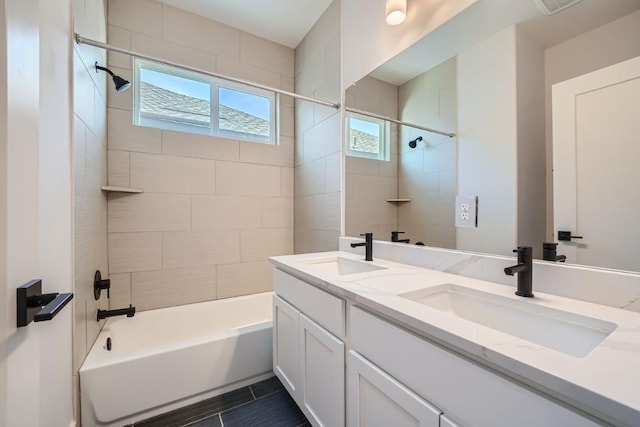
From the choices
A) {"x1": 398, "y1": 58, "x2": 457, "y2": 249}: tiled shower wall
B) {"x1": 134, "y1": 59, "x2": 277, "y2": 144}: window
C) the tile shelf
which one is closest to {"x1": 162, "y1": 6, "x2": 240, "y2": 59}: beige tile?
{"x1": 134, "y1": 59, "x2": 277, "y2": 144}: window

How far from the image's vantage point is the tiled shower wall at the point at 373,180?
5.35ft

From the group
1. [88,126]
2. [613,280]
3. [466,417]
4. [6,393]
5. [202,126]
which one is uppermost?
[202,126]

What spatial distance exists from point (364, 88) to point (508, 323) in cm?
162

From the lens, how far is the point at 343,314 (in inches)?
39.8

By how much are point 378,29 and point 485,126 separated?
3.44ft

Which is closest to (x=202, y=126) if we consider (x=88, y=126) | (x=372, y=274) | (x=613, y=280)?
(x=88, y=126)

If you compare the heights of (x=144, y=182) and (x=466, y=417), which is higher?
(x=144, y=182)

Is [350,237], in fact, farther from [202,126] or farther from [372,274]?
[202,126]

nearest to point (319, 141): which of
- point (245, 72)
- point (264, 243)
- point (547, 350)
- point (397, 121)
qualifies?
point (397, 121)

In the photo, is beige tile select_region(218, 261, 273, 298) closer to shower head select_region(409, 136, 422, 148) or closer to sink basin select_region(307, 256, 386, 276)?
sink basin select_region(307, 256, 386, 276)

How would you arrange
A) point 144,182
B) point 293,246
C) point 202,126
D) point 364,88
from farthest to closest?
1. point 293,246
2. point 202,126
3. point 144,182
4. point 364,88

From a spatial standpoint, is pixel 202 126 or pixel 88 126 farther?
pixel 202 126

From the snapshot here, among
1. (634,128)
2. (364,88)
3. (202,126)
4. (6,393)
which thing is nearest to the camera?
(6,393)

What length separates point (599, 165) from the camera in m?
0.84
